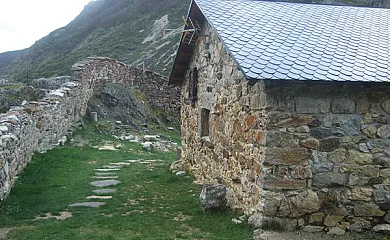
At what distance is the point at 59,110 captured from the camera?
14.0m

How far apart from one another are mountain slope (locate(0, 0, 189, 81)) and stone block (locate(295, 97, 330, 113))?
25322 millimetres

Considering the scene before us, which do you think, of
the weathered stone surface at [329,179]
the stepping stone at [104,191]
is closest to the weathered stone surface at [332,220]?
the weathered stone surface at [329,179]

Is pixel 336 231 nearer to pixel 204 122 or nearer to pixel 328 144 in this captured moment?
pixel 328 144

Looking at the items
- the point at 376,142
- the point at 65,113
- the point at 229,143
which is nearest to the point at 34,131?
the point at 65,113

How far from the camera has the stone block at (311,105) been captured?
20.6ft

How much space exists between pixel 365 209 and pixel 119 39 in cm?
4077

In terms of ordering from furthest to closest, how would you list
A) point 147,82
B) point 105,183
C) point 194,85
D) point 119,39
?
point 119,39, point 147,82, point 194,85, point 105,183

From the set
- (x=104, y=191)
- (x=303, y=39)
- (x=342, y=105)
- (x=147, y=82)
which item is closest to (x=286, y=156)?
(x=342, y=105)

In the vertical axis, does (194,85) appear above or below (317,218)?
above

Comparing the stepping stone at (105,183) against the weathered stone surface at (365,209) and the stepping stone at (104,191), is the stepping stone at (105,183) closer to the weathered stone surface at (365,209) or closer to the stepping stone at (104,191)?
the stepping stone at (104,191)

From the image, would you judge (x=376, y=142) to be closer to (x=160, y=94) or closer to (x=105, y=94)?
(x=105, y=94)

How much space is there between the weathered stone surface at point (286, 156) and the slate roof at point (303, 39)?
1.05m

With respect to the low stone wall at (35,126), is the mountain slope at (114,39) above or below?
above

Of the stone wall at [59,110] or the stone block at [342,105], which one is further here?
the stone wall at [59,110]
